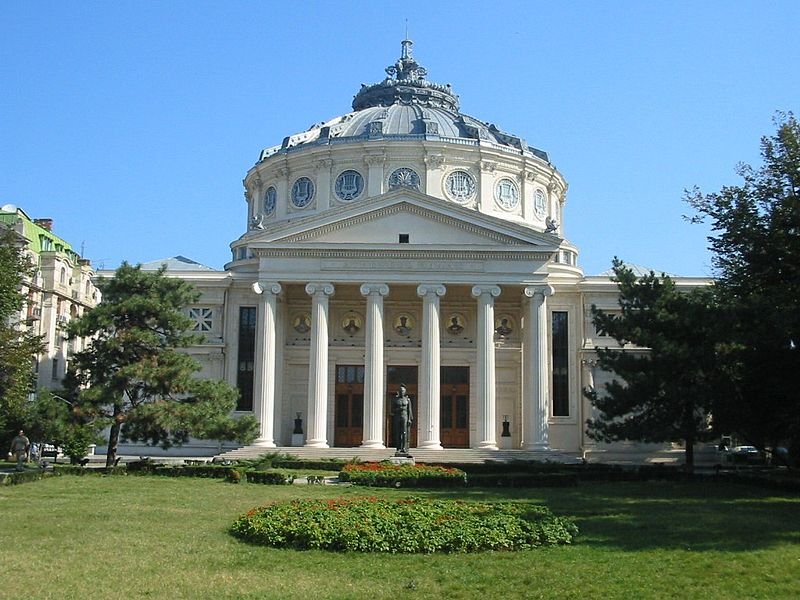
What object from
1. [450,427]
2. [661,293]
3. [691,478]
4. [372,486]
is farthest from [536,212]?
[372,486]

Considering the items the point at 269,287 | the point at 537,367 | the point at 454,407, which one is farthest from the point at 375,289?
the point at 537,367

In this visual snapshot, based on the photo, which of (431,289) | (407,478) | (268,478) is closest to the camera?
(407,478)

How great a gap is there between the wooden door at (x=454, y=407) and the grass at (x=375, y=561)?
29251mm

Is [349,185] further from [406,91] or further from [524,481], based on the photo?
[524,481]

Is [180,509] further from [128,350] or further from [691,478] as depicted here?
[691,478]

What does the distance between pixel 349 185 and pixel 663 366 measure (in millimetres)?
28775

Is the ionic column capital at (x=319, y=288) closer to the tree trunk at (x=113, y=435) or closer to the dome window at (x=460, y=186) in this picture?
the tree trunk at (x=113, y=435)

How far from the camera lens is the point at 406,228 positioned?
50.1m

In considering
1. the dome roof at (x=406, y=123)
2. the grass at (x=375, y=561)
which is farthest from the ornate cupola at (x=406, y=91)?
the grass at (x=375, y=561)

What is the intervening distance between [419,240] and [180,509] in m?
29.0

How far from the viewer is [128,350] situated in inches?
1560

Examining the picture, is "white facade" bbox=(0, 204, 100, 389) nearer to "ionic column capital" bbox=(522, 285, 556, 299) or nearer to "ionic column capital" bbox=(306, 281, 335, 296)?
"ionic column capital" bbox=(306, 281, 335, 296)

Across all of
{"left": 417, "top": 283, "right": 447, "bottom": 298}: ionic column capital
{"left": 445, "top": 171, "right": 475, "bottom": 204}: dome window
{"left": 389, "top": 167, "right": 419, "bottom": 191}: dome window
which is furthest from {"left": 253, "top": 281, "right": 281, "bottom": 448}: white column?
{"left": 445, "top": 171, "right": 475, "bottom": 204}: dome window

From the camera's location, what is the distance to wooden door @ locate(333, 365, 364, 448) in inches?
2114
